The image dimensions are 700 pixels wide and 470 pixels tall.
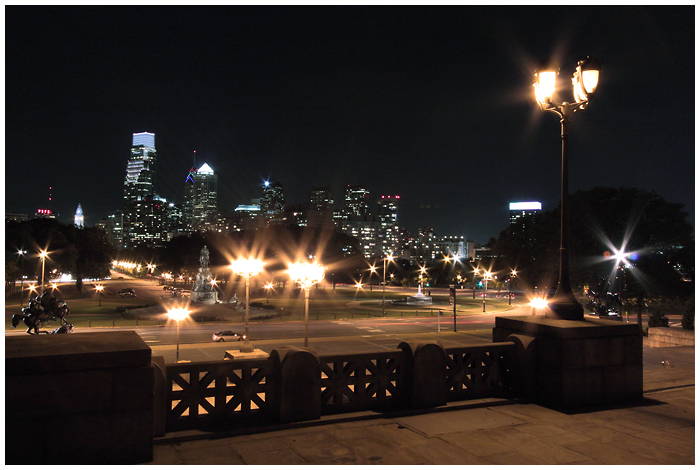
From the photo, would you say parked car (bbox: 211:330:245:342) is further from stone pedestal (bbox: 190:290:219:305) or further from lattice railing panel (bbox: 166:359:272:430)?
lattice railing panel (bbox: 166:359:272:430)

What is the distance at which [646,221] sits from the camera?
4950cm

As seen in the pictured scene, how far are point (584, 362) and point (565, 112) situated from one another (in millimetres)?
5022

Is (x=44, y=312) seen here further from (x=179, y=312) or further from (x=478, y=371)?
(x=478, y=371)

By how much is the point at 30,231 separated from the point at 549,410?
85333 mm

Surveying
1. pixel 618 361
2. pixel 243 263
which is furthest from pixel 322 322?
pixel 618 361

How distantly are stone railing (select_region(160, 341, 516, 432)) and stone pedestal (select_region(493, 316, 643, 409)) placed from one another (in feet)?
1.93

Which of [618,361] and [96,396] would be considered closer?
[96,396]

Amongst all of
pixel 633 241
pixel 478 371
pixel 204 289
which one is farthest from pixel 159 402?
pixel 204 289

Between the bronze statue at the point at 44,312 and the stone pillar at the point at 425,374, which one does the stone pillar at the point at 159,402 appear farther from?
the bronze statue at the point at 44,312

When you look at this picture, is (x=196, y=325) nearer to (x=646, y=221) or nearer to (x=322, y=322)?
(x=322, y=322)

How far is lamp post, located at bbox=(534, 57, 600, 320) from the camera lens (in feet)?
33.5

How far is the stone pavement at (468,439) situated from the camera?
6.47m

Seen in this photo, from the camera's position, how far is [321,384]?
7.97 m

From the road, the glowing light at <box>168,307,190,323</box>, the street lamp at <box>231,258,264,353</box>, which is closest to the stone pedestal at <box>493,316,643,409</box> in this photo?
the street lamp at <box>231,258,264,353</box>
